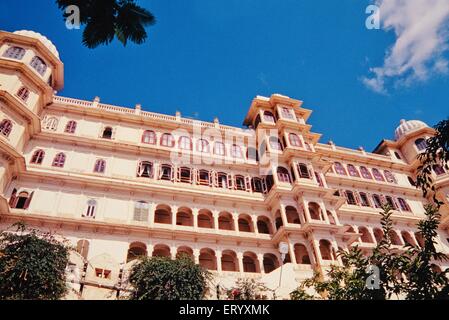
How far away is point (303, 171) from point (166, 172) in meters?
11.5

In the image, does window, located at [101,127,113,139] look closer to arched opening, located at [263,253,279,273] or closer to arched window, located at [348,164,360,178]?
arched opening, located at [263,253,279,273]

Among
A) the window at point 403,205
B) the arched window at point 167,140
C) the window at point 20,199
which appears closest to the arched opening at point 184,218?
the arched window at point 167,140

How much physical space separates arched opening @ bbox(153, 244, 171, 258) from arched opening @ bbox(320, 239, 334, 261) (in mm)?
11176

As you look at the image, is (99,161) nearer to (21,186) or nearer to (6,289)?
(21,186)

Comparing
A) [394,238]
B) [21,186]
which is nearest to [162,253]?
[21,186]

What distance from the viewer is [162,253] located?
77.6 ft

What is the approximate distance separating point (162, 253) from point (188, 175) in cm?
689

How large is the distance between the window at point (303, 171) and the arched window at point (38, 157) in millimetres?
19867

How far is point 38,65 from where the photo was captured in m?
26.2

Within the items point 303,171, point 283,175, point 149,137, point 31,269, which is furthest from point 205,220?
point 31,269

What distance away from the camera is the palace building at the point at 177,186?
71.6ft

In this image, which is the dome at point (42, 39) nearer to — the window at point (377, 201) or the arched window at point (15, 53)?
the arched window at point (15, 53)

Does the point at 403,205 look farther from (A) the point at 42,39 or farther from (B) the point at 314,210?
(A) the point at 42,39

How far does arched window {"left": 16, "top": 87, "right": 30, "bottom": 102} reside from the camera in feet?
77.7
